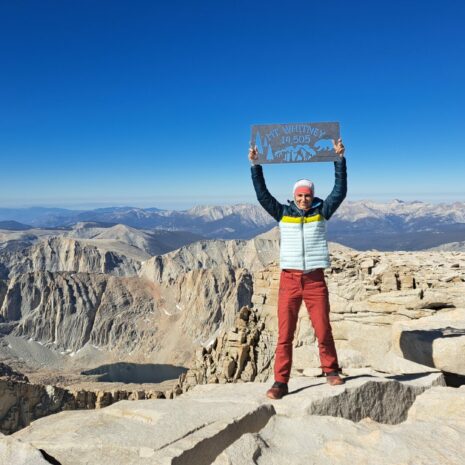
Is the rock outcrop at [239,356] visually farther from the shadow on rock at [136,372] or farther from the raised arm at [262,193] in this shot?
the shadow on rock at [136,372]

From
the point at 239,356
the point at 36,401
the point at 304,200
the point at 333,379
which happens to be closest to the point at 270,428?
the point at 333,379

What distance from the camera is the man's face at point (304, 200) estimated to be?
25.4ft

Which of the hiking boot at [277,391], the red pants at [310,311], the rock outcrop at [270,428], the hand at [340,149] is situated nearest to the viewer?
the rock outcrop at [270,428]

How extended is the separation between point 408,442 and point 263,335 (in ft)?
85.9

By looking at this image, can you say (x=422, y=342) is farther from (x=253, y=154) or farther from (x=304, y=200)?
(x=253, y=154)

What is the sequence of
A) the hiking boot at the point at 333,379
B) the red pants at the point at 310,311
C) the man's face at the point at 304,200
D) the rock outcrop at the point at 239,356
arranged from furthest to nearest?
the rock outcrop at the point at 239,356 → the man's face at the point at 304,200 → the red pants at the point at 310,311 → the hiking boot at the point at 333,379

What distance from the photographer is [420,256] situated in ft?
89.2

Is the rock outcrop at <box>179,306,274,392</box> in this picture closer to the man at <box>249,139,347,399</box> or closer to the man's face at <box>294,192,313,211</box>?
the man at <box>249,139,347,399</box>

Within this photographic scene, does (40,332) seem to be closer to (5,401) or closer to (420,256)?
(5,401)

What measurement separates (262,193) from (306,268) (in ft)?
5.01

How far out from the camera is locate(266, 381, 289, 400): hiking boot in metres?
7.09

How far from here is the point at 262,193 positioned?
802 cm

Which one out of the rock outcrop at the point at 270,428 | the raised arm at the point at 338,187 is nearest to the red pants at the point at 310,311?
the rock outcrop at the point at 270,428

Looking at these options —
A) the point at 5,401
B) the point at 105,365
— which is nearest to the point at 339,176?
the point at 5,401
